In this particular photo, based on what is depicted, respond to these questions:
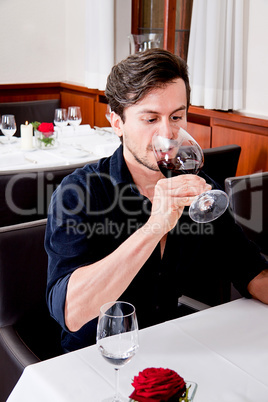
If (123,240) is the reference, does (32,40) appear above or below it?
above

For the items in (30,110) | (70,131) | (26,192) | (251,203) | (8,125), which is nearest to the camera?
(251,203)

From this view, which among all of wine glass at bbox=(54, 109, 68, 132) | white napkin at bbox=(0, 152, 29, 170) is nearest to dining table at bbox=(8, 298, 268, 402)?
white napkin at bbox=(0, 152, 29, 170)

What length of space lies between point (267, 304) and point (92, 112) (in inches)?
154

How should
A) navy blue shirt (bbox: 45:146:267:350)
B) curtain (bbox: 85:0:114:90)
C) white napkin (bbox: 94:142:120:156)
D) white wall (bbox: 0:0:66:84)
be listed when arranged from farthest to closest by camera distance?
white wall (bbox: 0:0:66:84) → curtain (bbox: 85:0:114:90) → white napkin (bbox: 94:142:120:156) → navy blue shirt (bbox: 45:146:267:350)

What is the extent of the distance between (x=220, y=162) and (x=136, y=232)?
1.73 meters

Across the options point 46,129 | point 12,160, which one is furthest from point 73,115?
point 12,160

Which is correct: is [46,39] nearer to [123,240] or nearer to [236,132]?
[236,132]

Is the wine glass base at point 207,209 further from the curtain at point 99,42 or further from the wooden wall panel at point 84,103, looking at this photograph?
the wooden wall panel at point 84,103

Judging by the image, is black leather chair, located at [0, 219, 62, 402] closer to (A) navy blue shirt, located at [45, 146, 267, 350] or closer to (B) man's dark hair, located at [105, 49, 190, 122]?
(A) navy blue shirt, located at [45, 146, 267, 350]

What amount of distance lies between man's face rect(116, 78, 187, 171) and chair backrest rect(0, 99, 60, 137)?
2.99 m

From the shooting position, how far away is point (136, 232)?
1.26 meters

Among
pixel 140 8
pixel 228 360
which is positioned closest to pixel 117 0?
pixel 140 8

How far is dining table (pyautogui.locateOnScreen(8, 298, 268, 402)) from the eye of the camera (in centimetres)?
99

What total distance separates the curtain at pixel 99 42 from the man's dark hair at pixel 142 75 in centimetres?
317
